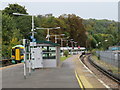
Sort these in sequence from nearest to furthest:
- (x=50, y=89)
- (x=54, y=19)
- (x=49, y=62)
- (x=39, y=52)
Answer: (x=50, y=89) → (x=39, y=52) → (x=49, y=62) → (x=54, y=19)

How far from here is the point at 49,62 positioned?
23422 mm

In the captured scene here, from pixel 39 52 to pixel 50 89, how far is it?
1125cm

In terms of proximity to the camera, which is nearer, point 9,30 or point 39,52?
point 39,52

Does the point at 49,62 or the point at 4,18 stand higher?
the point at 4,18

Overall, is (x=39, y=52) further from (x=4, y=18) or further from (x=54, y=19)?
(x=54, y=19)

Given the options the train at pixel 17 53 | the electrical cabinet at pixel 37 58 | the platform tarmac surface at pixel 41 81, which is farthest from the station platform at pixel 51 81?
the train at pixel 17 53

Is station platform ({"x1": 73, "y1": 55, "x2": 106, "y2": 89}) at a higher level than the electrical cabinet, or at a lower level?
lower

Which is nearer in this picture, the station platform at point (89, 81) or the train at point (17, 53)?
the station platform at point (89, 81)

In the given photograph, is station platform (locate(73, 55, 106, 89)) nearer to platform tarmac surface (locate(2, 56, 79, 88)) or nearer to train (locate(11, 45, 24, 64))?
platform tarmac surface (locate(2, 56, 79, 88))

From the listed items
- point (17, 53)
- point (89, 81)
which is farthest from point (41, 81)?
point (17, 53)

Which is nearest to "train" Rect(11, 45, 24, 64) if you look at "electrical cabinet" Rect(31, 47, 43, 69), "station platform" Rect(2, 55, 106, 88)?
"electrical cabinet" Rect(31, 47, 43, 69)

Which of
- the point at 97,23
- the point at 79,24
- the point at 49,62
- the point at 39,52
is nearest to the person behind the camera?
the point at 39,52

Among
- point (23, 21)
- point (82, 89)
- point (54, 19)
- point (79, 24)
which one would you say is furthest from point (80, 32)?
point (82, 89)

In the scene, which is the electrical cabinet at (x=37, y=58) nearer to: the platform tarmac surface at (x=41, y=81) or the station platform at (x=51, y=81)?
the station platform at (x=51, y=81)
